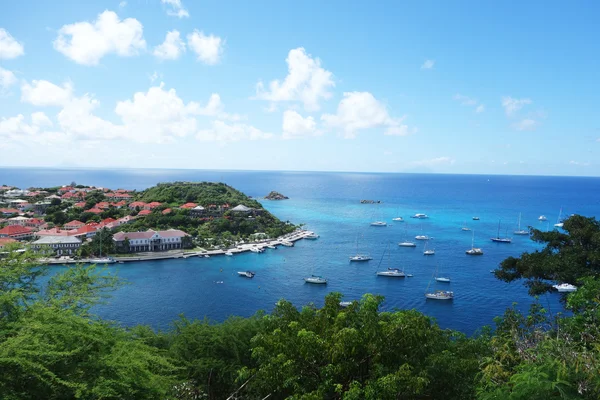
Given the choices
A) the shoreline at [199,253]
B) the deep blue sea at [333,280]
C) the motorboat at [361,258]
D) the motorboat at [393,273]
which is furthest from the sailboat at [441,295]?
the shoreline at [199,253]

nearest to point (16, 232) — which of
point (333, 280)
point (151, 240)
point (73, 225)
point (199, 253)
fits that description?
point (73, 225)

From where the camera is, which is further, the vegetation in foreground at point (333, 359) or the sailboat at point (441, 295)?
the sailboat at point (441, 295)

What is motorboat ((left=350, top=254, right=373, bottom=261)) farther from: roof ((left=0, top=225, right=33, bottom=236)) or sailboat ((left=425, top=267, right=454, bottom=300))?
roof ((left=0, top=225, right=33, bottom=236))

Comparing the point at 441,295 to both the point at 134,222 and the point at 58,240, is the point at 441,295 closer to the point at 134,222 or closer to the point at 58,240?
the point at 58,240

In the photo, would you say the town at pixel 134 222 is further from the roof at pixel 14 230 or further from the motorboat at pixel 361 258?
the motorboat at pixel 361 258

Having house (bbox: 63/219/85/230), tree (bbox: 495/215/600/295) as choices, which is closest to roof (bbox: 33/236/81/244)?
house (bbox: 63/219/85/230)

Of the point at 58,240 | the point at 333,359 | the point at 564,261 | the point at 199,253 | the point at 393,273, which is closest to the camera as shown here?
the point at 333,359
